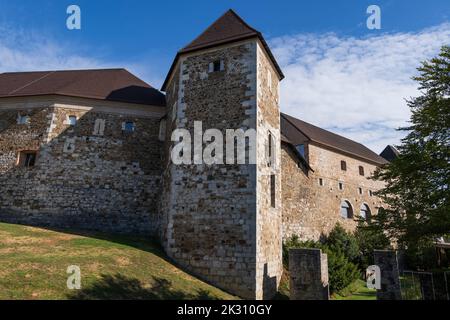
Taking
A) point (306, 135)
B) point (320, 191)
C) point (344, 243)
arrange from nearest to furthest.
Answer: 1. point (344, 243)
2. point (320, 191)
3. point (306, 135)

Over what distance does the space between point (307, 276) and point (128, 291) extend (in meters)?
6.58

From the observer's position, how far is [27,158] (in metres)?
17.4

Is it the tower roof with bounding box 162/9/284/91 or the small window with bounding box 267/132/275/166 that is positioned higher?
the tower roof with bounding box 162/9/284/91

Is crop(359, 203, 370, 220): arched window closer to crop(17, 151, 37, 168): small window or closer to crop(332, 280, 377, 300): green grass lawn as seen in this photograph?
crop(332, 280, 377, 300): green grass lawn

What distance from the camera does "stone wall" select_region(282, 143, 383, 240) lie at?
2156cm

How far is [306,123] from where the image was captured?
30.9 m

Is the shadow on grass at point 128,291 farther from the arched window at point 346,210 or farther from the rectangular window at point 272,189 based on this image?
the arched window at point 346,210

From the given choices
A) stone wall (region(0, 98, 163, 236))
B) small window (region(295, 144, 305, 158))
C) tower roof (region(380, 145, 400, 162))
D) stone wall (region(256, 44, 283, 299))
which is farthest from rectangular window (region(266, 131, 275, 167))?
tower roof (region(380, 145, 400, 162))

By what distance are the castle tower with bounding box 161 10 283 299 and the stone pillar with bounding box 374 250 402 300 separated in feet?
13.1

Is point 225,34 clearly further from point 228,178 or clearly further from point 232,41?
point 228,178

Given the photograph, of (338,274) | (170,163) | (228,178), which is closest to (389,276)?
(338,274)
